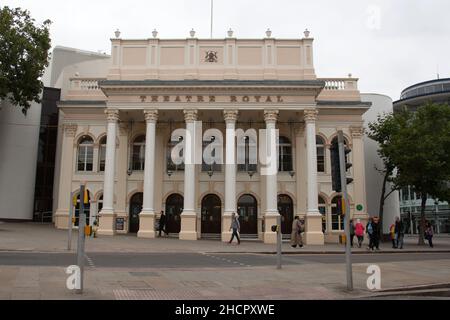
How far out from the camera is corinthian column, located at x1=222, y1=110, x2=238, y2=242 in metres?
30.6

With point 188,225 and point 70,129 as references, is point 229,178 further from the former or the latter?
point 70,129

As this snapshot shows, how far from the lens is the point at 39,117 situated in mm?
40125

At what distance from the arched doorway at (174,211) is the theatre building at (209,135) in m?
0.07

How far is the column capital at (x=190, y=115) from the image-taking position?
3147cm

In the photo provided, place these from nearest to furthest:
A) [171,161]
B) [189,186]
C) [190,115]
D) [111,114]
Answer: [189,186], [190,115], [111,114], [171,161]

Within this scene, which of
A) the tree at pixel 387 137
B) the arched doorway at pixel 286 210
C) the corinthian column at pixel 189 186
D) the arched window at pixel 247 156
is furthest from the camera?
the arched window at pixel 247 156

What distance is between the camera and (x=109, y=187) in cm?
3119

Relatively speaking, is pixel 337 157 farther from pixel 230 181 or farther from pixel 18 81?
pixel 18 81

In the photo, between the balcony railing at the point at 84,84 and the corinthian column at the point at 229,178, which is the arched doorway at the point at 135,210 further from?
the balcony railing at the point at 84,84

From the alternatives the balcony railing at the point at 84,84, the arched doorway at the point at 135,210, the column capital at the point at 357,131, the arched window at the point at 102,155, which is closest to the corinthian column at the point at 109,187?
the arched doorway at the point at 135,210

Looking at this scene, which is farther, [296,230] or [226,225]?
[226,225]

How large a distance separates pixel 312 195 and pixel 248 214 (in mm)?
5788

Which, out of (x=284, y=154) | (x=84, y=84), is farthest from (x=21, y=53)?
(x=284, y=154)

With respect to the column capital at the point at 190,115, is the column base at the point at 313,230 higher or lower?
lower
